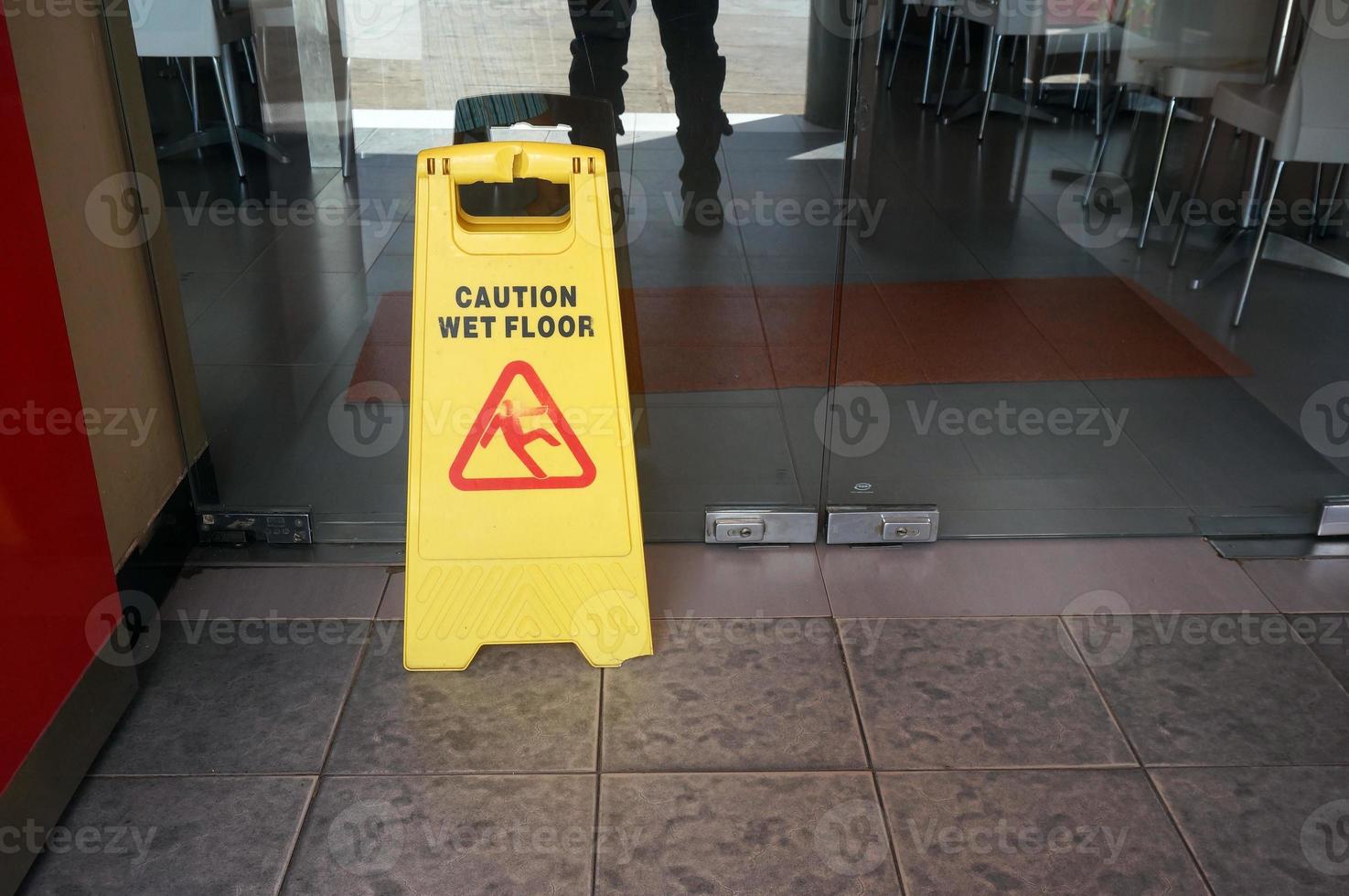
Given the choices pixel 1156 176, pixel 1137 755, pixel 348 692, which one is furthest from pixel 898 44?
pixel 348 692

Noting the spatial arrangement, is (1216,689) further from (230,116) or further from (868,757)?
(230,116)

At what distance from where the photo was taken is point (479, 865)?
1.73 meters

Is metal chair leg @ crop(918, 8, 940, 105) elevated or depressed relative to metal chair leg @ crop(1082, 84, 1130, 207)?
elevated

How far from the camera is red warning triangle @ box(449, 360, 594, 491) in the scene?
207 cm

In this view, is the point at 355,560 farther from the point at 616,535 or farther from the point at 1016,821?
the point at 1016,821

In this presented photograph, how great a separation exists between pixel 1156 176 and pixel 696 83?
3.80 feet

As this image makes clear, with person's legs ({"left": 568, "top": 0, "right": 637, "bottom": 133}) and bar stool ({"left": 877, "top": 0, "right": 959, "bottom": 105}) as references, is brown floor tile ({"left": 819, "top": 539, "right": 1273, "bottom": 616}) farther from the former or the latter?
person's legs ({"left": 568, "top": 0, "right": 637, "bottom": 133})

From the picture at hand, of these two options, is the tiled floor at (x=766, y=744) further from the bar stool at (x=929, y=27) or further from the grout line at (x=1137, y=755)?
the bar stool at (x=929, y=27)

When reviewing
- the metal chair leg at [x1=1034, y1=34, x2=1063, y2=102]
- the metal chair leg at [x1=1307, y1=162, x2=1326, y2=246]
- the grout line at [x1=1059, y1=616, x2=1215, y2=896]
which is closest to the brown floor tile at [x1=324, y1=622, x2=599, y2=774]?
the grout line at [x1=1059, y1=616, x2=1215, y2=896]

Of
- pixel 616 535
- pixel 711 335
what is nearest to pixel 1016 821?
pixel 616 535

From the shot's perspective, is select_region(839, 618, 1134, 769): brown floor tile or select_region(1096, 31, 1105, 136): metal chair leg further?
select_region(1096, 31, 1105, 136): metal chair leg

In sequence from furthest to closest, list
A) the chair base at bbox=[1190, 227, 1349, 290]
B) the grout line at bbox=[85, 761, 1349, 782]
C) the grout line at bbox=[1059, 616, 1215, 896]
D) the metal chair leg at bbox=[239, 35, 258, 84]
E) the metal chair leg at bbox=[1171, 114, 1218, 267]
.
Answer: the chair base at bbox=[1190, 227, 1349, 290] < the metal chair leg at bbox=[1171, 114, 1218, 267] < the metal chair leg at bbox=[239, 35, 258, 84] < the grout line at bbox=[85, 761, 1349, 782] < the grout line at bbox=[1059, 616, 1215, 896]

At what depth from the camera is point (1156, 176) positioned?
265 centimetres

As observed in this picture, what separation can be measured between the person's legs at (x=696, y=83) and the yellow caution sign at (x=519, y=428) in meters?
0.38
